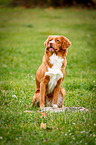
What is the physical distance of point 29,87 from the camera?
6.89 metres

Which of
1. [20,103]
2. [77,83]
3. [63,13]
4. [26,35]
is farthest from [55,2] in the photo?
[20,103]

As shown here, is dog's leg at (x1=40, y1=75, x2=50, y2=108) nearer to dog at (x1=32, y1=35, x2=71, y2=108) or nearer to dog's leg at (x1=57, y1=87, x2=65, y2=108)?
dog at (x1=32, y1=35, x2=71, y2=108)

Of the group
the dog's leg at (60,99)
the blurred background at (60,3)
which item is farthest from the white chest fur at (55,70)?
the blurred background at (60,3)

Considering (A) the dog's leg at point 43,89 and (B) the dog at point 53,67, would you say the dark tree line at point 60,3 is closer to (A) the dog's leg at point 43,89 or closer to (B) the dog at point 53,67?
(B) the dog at point 53,67

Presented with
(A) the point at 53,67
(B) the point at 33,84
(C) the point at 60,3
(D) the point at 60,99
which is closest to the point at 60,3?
(C) the point at 60,3

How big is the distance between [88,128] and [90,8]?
30.5 metres

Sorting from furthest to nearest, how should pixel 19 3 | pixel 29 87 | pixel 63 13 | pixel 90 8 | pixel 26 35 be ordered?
pixel 19 3, pixel 90 8, pixel 63 13, pixel 26 35, pixel 29 87

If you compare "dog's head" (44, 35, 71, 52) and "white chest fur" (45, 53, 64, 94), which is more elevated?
"dog's head" (44, 35, 71, 52)

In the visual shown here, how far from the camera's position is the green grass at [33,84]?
145 inches

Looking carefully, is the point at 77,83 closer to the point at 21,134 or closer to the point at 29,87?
the point at 29,87

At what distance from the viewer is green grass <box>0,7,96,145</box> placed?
12.1 ft

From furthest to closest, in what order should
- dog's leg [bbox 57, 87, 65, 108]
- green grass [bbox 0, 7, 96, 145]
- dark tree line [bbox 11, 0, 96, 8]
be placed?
1. dark tree line [bbox 11, 0, 96, 8]
2. dog's leg [bbox 57, 87, 65, 108]
3. green grass [bbox 0, 7, 96, 145]

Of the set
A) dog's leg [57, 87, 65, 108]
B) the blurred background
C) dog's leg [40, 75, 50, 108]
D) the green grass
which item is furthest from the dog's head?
the blurred background

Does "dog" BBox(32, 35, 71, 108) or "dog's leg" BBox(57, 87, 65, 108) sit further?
"dog's leg" BBox(57, 87, 65, 108)
